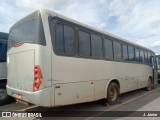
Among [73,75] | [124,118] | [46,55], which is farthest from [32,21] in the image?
[124,118]

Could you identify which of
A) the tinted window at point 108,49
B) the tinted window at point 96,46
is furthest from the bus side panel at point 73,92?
the tinted window at point 108,49

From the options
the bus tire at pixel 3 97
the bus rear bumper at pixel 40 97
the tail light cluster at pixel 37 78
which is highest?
the tail light cluster at pixel 37 78

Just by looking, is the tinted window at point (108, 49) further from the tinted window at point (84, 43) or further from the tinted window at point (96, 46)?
the tinted window at point (84, 43)

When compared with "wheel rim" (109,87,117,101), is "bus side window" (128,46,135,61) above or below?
above

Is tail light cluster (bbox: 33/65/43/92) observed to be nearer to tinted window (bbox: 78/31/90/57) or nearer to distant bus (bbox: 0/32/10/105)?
tinted window (bbox: 78/31/90/57)

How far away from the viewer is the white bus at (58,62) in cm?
535

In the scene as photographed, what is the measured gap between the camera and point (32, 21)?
19.2ft

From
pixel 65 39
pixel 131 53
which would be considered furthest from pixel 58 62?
pixel 131 53

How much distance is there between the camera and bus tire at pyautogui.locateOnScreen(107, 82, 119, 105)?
830cm

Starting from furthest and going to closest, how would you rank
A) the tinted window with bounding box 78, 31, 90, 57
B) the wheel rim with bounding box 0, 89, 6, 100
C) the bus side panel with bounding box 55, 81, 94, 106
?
the wheel rim with bounding box 0, 89, 6, 100, the tinted window with bounding box 78, 31, 90, 57, the bus side panel with bounding box 55, 81, 94, 106

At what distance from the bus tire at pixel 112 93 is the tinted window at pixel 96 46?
5.18ft

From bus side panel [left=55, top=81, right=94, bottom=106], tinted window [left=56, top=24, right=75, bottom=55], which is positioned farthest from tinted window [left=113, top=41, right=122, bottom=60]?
tinted window [left=56, top=24, right=75, bottom=55]

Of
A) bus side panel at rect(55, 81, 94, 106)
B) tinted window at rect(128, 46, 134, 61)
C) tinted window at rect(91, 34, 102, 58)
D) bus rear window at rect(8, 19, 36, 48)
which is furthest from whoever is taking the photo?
tinted window at rect(128, 46, 134, 61)

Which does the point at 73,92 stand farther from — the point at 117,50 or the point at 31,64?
the point at 117,50
